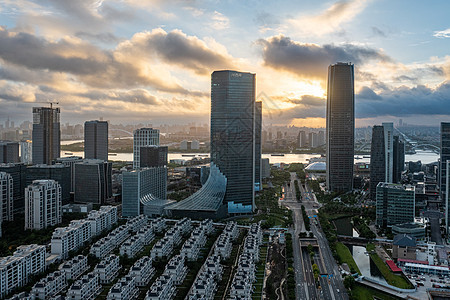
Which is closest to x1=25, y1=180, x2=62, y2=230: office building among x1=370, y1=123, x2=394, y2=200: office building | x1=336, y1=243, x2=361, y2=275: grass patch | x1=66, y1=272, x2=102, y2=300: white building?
x1=66, y1=272, x2=102, y2=300: white building

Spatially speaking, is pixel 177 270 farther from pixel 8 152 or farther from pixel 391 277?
pixel 8 152

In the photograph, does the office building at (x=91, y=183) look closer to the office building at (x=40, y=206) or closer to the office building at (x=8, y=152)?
the office building at (x=40, y=206)

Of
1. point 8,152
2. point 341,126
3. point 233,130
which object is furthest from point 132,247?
point 8,152

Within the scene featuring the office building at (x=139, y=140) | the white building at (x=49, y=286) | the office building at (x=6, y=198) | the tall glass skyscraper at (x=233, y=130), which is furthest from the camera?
the office building at (x=139, y=140)

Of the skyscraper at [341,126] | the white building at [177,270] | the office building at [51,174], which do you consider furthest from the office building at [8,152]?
the skyscraper at [341,126]

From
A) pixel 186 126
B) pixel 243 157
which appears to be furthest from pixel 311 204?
pixel 186 126

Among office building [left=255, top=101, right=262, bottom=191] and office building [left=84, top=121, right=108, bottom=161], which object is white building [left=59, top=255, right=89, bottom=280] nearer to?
office building [left=255, top=101, right=262, bottom=191]
